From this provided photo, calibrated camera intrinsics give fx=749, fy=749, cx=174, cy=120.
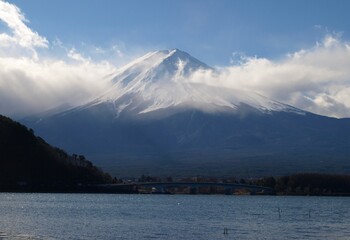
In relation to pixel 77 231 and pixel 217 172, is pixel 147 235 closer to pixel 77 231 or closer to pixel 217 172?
pixel 77 231

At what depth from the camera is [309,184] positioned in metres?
112

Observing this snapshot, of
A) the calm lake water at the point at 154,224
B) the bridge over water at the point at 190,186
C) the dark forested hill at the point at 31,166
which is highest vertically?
the dark forested hill at the point at 31,166

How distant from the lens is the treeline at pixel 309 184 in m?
110

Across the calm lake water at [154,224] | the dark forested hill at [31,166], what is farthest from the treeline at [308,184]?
the calm lake water at [154,224]

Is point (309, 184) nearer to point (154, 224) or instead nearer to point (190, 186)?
point (190, 186)

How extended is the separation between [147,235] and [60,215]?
14.4 m

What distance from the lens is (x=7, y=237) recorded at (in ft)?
123

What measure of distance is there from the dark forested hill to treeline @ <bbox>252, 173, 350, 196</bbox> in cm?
2555

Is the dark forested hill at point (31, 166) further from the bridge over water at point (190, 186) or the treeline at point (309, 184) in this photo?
the treeline at point (309, 184)

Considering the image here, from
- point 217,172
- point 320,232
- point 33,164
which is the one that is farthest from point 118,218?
point 217,172

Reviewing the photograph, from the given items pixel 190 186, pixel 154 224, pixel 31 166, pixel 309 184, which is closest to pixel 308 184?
pixel 309 184

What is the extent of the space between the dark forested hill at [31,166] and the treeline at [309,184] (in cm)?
2555

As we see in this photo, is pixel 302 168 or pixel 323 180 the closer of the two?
pixel 323 180

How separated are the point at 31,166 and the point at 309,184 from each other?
41.6 m
